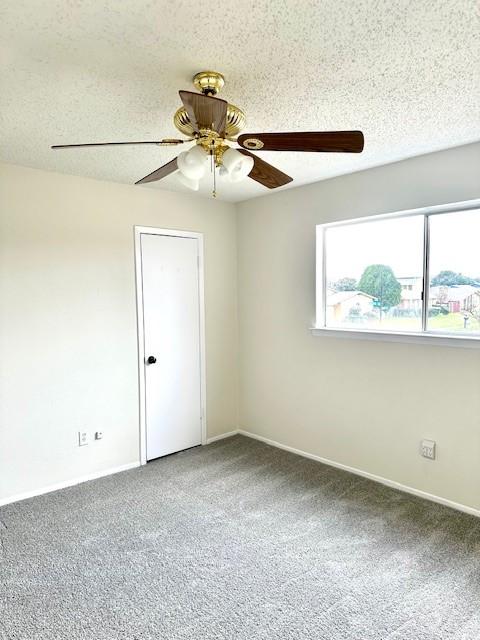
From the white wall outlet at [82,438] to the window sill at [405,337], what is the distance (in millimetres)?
2123

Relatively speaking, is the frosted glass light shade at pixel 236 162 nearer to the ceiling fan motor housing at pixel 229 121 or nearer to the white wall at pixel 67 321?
the ceiling fan motor housing at pixel 229 121

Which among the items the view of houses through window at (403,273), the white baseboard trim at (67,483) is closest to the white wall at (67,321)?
the white baseboard trim at (67,483)

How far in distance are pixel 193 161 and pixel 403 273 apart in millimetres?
2016

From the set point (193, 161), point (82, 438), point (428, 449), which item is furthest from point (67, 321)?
point (428, 449)

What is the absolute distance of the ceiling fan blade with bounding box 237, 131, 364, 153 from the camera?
5.13 feet

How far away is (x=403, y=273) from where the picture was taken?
3090 millimetres

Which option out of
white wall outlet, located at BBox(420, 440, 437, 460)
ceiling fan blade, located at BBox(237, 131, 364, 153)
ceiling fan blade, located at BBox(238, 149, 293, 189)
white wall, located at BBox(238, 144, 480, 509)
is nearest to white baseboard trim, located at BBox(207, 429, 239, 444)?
white wall, located at BBox(238, 144, 480, 509)

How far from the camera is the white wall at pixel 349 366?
9.03ft

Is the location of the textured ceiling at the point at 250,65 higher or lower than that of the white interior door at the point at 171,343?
higher

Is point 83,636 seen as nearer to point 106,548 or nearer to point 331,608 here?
point 106,548

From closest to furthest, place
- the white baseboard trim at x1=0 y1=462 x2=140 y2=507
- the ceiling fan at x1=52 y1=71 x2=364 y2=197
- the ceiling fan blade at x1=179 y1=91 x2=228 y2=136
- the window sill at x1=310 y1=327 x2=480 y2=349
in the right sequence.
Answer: the ceiling fan blade at x1=179 y1=91 x2=228 y2=136 < the ceiling fan at x1=52 y1=71 x2=364 y2=197 < the window sill at x1=310 y1=327 x2=480 y2=349 < the white baseboard trim at x1=0 y1=462 x2=140 y2=507

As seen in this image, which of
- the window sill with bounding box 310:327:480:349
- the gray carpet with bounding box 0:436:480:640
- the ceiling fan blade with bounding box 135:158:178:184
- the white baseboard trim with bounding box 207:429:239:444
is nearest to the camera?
the gray carpet with bounding box 0:436:480:640

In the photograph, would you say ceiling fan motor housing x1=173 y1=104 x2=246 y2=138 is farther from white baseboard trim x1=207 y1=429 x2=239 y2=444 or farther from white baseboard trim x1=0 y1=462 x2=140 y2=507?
white baseboard trim x1=207 y1=429 x2=239 y2=444

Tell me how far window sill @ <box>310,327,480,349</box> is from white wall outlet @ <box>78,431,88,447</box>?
212 cm
